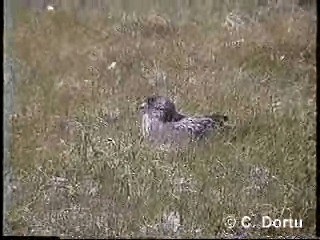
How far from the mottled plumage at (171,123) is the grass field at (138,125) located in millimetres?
26

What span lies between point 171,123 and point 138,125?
93mm

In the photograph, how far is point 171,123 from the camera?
84.7 inches

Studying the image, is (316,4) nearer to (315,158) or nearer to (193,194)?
(315,158)

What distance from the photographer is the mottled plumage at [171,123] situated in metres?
2.14

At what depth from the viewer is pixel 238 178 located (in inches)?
83.6

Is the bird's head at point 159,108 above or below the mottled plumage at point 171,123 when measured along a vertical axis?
above

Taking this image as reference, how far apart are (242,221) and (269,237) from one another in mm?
84

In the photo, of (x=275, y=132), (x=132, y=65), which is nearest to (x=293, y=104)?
(x=275, y=132)

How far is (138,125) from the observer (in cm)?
217

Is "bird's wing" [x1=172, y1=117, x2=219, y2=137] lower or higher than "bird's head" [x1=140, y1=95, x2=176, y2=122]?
lower

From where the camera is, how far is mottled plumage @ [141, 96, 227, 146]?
2.14m

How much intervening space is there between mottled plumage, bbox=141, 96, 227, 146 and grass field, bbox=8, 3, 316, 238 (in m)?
0.03

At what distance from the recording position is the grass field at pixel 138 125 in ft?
6.93

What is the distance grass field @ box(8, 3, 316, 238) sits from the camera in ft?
6.93
